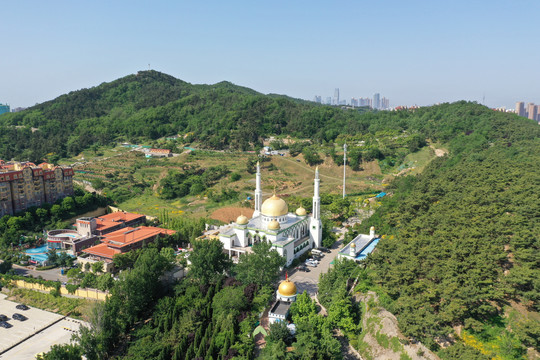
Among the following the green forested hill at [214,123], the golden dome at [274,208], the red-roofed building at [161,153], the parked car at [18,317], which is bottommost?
the parked car at [18,317]

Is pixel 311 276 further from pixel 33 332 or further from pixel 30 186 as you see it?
pixel 30 186

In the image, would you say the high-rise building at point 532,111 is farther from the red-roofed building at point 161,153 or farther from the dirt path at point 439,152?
the red-roofed building at point 161,153

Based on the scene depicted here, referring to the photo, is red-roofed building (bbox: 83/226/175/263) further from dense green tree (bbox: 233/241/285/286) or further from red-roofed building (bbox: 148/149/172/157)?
red-roofed building (bbox: 148/149/172/157)

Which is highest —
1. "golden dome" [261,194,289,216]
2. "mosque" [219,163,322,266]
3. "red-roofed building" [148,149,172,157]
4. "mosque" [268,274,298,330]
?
"red-roofed building" [148,149,172,157]

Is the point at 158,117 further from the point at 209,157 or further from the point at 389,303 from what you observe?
the point at 389,303

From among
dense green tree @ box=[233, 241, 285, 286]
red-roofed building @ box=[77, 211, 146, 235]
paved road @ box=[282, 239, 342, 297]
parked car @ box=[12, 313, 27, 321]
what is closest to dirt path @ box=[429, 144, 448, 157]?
paved road @ box=[282, 239, 342, 297]

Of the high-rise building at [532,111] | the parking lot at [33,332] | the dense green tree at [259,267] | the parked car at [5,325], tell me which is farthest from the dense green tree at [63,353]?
the high-rise building at [532,111]
